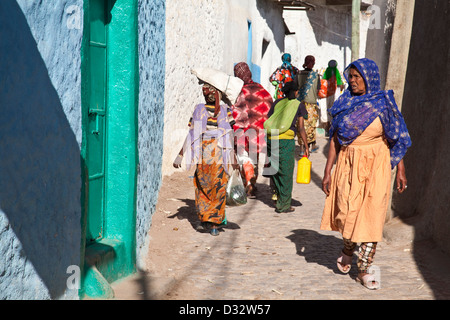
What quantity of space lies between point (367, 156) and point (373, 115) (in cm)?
32

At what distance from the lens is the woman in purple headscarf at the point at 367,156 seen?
4.76 m

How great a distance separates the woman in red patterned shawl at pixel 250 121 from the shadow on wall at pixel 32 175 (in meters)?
5.19

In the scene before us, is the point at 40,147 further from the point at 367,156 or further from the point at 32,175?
the point at 367,156

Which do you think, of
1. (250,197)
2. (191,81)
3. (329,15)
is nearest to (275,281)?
(250,197)

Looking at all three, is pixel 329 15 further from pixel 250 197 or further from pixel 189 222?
pixel 189 222

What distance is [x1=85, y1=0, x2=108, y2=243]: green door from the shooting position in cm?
454

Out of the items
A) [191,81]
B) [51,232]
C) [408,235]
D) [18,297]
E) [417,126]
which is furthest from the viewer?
[191,81]

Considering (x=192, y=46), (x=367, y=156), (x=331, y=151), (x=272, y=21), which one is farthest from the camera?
(x=272, y=21)

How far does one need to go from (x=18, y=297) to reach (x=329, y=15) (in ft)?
69.5

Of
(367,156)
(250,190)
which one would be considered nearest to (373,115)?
(367,156)

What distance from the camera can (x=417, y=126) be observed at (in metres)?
6.83

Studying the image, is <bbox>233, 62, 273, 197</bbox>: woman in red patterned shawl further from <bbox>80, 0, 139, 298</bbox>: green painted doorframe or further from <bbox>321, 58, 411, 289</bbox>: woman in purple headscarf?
<bbox>80, 0, 139, 298</bbox>: green painted doorframe

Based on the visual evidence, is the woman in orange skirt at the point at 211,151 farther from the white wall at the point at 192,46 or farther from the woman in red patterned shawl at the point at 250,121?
the woman in red patterned shawl at the point at 250,121

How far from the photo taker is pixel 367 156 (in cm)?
480
